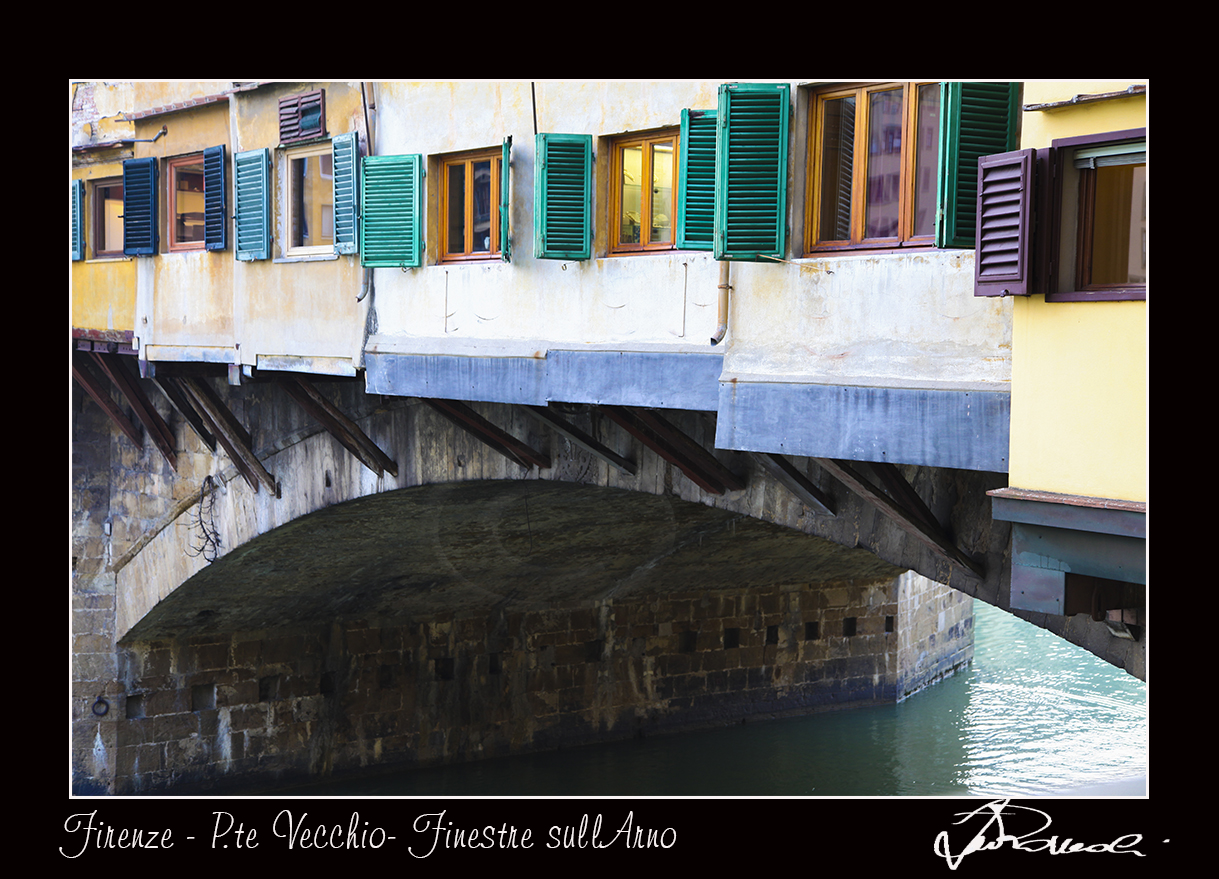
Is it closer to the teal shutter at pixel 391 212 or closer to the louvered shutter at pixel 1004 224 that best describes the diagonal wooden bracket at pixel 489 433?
the teal shutter at pixel 391 212

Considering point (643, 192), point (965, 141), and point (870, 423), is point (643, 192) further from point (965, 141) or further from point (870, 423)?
point (965, 141)

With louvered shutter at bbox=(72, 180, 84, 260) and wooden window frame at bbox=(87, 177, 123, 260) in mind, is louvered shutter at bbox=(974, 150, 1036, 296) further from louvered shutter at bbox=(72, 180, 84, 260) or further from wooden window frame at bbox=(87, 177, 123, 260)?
louvered shutter at bbox=(72, 180, 84, 260)

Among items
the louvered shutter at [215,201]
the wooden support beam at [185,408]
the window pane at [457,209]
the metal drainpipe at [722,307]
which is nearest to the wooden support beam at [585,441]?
the window pane at [457,209]

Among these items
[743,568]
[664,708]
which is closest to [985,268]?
[743,568]

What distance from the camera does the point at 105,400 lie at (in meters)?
14.1

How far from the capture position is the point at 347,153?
9.81 m

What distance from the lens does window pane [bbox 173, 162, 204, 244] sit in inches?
471

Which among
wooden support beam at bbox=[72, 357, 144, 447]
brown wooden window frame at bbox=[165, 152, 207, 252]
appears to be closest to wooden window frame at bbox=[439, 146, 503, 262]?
brown wooden window frame at bbox=[165, 152, 207, 252]

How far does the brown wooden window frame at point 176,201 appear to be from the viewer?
11844 millimetres

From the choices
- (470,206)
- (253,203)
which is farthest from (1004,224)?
(253,203)

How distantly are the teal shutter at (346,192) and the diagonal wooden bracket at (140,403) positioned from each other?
473 cm

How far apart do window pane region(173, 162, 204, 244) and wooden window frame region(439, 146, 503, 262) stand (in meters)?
3.49
